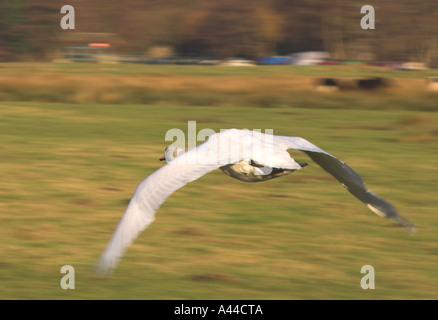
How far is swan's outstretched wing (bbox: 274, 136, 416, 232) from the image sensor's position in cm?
724

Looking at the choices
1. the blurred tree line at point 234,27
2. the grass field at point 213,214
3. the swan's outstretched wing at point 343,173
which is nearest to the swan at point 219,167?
the swan's outstretched wing at point 343,173

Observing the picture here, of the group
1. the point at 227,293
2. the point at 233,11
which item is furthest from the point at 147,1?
the point at 227,293

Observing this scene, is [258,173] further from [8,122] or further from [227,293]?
[8,122]

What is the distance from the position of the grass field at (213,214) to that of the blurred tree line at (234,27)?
42221 millimetres

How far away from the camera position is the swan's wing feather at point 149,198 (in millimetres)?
5820

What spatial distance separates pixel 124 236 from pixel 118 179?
6.08 meters

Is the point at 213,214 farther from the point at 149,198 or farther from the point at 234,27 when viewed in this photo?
the point at 234,27

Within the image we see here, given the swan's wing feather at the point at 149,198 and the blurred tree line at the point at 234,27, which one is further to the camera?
the blurred tree line at the point at 234,27

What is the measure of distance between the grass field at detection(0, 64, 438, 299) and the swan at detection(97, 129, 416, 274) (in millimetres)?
708

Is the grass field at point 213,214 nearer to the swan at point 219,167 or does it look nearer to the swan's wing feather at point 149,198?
the swan at point 219,167

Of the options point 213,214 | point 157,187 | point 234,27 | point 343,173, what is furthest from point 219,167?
point 234,27

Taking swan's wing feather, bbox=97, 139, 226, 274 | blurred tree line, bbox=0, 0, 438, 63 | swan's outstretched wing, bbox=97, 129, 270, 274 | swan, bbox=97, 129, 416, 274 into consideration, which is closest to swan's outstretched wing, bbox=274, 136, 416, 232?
swan, bbox=97, 129, 416, 274

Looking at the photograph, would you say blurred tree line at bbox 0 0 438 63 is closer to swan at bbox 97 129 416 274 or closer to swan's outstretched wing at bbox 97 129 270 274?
swan at bbox 97 129 416 274

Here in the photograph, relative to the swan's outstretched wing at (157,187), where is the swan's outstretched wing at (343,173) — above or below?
above
